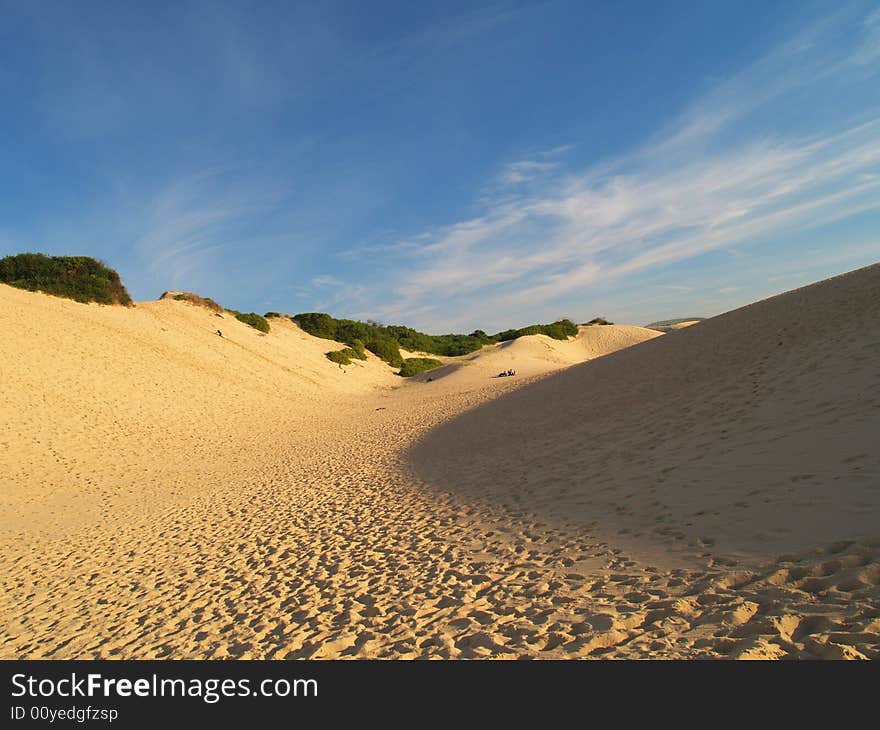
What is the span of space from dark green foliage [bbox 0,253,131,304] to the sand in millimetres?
11904

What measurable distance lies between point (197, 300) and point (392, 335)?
2653 centimetres

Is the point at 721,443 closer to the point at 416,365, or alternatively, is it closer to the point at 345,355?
the point at 345,355

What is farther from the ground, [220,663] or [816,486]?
[816,486]

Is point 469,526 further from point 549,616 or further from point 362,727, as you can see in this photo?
point 362,727

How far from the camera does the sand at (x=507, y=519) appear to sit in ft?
12.3

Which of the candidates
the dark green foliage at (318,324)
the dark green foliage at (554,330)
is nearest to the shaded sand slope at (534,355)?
the dark green foliage at (554,330)

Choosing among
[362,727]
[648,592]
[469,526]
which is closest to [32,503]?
[469,526]

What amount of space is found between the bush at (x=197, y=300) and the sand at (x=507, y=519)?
67.5 ft

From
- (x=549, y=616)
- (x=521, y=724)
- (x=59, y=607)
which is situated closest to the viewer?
(x=521, y=724)

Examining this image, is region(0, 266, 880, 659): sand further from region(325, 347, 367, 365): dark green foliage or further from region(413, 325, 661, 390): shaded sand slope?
region(325, 347, 367, 365): dark green foliage

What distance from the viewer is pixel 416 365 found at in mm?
48344

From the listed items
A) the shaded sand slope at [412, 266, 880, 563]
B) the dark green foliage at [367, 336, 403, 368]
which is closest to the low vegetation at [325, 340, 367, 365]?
the dark green foliage at [367, 336, 403, 368]

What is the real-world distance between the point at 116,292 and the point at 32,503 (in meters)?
23.6

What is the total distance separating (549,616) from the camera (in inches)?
156
